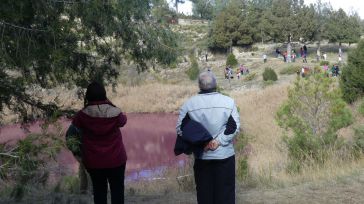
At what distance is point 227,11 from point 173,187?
52.4 m

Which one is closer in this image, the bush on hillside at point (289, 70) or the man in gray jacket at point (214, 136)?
the man in gray jacket at point (214, 136)

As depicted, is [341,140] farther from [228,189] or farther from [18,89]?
[18,89]

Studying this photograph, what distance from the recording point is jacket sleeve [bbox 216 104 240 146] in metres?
4.05

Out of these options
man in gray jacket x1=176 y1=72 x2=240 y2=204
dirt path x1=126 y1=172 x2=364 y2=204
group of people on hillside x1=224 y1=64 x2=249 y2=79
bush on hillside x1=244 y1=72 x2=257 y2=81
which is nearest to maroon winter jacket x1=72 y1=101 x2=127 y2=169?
man in gray jacket x1=176 y1=72 x2=240 y2=204

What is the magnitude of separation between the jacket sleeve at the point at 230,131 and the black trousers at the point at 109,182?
106 centimetres

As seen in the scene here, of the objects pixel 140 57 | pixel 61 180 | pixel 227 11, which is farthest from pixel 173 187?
pixel 227 11

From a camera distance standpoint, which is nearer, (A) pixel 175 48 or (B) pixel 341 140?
(A) pixel 175 48

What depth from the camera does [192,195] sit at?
6520 mm

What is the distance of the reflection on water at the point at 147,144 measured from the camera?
13.5m

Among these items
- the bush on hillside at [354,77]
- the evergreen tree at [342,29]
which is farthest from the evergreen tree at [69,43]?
the evergreen tree at [342,29]

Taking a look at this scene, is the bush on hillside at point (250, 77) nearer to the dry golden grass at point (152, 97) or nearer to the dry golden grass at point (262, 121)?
the dry golden grass at point (152, 97)

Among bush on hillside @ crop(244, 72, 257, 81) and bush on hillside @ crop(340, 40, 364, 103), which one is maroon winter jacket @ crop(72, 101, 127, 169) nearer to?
bush on hillside @ crop(340, 40, 364, 103)

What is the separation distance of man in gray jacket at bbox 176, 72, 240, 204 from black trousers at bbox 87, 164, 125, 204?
0.80 metres

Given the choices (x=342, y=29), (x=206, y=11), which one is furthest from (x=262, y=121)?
(x=206, y=11)
